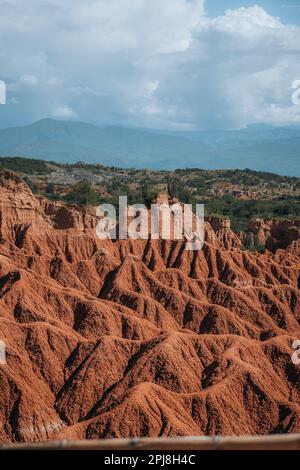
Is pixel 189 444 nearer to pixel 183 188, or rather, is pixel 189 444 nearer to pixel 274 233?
pixel 274 233

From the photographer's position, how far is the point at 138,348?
4288 cm

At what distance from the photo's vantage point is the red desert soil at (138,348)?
36.9 m

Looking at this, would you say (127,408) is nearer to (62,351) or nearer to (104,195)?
(62,351)

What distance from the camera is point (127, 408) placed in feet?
113

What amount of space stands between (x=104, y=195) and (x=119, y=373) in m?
89.8

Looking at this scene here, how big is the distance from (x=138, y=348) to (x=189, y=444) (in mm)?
33582

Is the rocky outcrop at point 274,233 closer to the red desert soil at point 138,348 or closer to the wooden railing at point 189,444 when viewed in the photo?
the red desert soil at point 138,348

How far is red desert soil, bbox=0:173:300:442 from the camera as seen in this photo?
36.9 meters

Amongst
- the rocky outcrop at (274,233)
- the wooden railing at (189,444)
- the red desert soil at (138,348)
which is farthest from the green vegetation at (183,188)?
the wooden railing at (189,444)

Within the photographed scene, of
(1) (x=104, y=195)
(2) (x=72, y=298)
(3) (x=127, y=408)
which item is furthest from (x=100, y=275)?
(1) (x=104, y=195)

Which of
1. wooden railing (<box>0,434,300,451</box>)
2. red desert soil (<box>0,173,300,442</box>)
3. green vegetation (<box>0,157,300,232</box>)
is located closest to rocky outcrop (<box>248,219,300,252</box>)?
green vegetation (<box>0,157,300,232</box>)

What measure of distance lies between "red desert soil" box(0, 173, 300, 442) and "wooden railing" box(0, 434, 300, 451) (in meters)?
25.1

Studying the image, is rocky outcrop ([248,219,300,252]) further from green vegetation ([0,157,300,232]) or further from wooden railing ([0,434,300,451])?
wooden railing ([0,434,300,451])

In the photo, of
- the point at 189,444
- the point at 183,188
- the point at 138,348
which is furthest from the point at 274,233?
the point at 189,444
